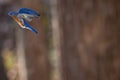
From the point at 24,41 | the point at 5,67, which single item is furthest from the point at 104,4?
Answer: the point at 5,67

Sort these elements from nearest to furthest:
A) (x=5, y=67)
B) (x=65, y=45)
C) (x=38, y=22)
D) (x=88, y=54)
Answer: (x=88, y=54) → (x=65, y=45) → (x=38, y=22) → (x=5, y=67)

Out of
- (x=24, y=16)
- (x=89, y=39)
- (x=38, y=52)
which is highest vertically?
(x=24, y=16)

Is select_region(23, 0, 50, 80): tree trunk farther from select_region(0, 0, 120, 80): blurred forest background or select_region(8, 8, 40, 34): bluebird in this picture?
select_region(8, 8, 40, 34): bluebird

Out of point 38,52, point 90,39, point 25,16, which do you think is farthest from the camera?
point 38,52

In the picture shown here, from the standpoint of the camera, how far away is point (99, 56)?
1.80 meters

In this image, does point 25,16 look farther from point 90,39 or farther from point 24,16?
point 90,39

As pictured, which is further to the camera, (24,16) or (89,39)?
(89,39)

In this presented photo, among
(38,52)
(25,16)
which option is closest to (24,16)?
(25,16)

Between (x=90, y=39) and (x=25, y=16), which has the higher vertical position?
(x=25, y=16)

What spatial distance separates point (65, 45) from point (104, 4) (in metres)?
0.36

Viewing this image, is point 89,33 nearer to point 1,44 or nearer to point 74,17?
point 74,17

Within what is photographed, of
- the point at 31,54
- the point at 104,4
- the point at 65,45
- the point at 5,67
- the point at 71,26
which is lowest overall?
the point at 5,67

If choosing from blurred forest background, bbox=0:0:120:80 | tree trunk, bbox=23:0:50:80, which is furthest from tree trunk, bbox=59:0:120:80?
tree trunk, bbox=23:0:50:80

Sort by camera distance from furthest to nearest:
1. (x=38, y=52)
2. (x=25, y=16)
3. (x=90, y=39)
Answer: (x=38, y=52) < (x=90, y=39) < (x=25, y=16)
